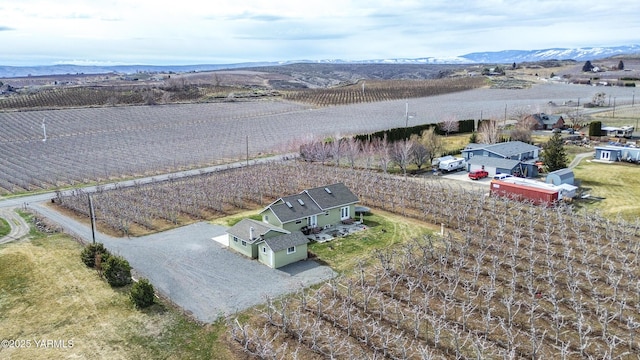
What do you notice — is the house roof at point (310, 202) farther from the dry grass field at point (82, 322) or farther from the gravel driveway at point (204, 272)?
the dry grass field at point (82, 322)

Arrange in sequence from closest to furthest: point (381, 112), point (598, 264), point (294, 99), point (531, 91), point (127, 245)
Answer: point (598, 264), point (127, 245), point (381, 112), point (294, 99), point (531, 91)

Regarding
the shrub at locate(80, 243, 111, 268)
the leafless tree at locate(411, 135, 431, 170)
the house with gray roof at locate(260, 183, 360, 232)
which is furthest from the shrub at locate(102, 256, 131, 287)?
the leafless tree at locate(411, 135, 431, 170)

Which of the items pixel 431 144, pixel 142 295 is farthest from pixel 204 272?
pixel 431 144

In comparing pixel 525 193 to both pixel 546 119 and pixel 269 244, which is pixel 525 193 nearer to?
pixel 269 244

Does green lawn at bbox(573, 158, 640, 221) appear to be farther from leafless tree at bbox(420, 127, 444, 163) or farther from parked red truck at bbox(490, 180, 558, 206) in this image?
leafless tree at bbox(420, 127, 444, 163)

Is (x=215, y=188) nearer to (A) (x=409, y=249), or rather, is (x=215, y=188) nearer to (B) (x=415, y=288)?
(A) (x=409, y=249)

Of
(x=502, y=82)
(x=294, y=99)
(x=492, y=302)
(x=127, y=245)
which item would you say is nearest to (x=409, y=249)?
(x=492, y=302)

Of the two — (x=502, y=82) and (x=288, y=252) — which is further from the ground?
(x=502, y=82)
